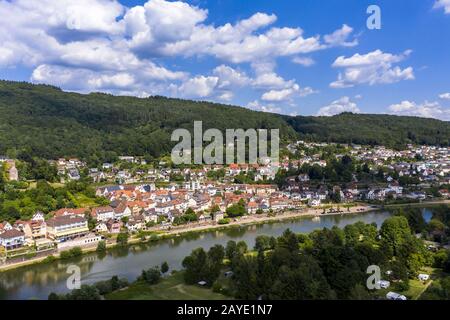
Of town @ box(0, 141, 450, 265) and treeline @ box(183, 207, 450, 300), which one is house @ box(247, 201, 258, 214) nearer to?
town @ box(0, 141, 450, 265)

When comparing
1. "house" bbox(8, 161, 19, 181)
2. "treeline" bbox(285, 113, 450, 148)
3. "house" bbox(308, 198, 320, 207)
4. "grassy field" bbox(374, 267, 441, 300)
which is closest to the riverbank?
"house" bbox(308, 198, 320, 207)

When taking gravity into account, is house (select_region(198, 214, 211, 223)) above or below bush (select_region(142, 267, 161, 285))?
above

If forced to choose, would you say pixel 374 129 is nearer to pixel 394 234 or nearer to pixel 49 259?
pixel 394 234

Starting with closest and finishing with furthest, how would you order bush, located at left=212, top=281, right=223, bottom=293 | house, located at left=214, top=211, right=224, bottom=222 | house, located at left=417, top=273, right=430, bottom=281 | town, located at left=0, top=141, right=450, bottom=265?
1. bush, located at left=212, top=281, right=223, bottom=293
2. house, located at left=417, top=273, right=430, bottom=281
3. town, located at left=0, top=141, right=450, bottom=265
4. house, located at left=214, top=211, right=224, bottom=222

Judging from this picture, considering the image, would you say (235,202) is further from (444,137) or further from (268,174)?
(444,137)

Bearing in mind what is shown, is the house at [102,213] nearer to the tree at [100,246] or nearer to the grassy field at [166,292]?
the tree at [100,246]

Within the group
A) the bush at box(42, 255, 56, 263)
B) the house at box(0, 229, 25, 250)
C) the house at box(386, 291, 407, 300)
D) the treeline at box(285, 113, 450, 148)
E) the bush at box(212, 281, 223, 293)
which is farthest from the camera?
the treeline at box(285, 113, 450, 148)

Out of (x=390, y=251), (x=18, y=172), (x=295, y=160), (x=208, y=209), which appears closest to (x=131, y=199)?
(x=208, y=209)
